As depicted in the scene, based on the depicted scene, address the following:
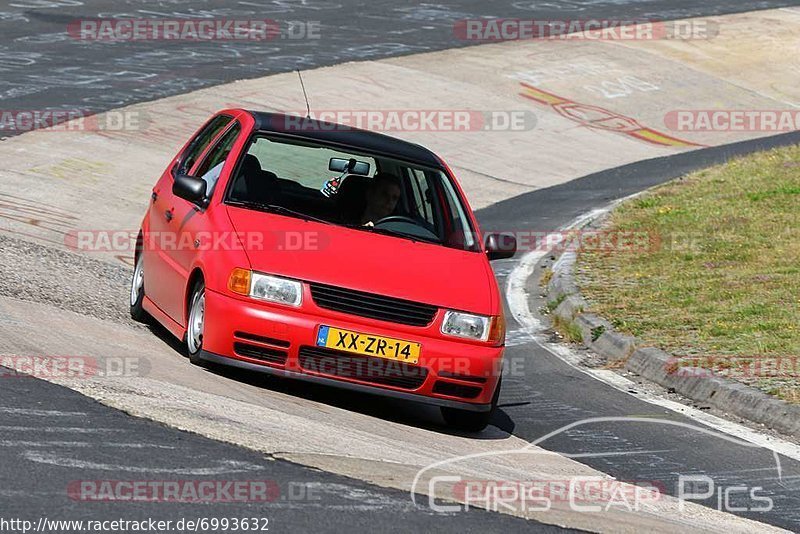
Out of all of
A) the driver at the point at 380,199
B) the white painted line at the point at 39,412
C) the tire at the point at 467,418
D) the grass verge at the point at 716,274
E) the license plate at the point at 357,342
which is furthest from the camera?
the grass verge at the point at 716,274

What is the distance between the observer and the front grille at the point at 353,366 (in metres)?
7.76

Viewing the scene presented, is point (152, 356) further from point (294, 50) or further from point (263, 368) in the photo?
point (294, 50)

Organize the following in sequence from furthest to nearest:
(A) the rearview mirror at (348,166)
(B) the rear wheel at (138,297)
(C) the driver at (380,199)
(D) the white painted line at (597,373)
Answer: (B) the rear wheel at (138,297) < (A) the rearview mirror at (348,166) < (C) the driver at (380,199) < (D) the white painted line at (597,373)

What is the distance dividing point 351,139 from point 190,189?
1191mm

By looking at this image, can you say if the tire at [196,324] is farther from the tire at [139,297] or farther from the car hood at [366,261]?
the tire at [139,297]

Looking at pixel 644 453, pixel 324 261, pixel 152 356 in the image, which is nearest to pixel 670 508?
pixel 644 453

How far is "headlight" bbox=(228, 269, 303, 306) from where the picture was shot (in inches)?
308

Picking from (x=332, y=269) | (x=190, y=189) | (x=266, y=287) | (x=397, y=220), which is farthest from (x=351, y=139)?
(x=266, y=287)

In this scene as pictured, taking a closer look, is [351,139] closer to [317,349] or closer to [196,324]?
[196,324]

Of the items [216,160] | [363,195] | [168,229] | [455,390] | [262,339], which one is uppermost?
[216,160]

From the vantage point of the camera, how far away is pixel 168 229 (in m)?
9.30

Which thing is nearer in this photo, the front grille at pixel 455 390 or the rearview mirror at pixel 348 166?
the front grille at pixel 455 390

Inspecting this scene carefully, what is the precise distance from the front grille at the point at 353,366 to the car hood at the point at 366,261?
0.39m

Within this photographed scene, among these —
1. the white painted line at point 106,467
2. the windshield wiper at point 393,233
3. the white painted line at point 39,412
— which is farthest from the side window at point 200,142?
the white painted line at point 106,467
